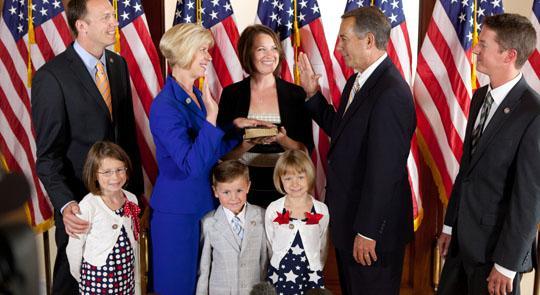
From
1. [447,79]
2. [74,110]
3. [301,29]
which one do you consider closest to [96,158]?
[74,110]

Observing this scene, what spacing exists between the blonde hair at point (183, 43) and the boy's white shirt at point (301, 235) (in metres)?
0.84

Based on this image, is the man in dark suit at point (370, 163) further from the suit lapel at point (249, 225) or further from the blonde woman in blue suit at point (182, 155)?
the blonde woman in blue suit at point (182, 155)

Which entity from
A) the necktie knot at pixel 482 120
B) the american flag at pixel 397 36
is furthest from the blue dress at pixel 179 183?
the american flag at pixel 397 36

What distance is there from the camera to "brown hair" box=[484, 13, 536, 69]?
8.04 ft

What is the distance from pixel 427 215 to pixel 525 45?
1852mm

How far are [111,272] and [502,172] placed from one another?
185 cm

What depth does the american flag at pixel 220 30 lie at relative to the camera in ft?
12.2

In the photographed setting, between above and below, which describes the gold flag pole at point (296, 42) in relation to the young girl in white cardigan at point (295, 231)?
above

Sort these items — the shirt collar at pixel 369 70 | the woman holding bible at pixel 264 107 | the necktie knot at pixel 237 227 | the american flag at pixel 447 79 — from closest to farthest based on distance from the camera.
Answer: the shirt collar at pixel 369 70, the necktie knot at pixel 237 227, the woman holding bible at pixel 264 107, the american flag at pixel 447 79

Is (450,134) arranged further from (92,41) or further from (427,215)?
(92,41)

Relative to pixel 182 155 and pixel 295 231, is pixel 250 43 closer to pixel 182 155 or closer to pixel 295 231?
pixel 182 155

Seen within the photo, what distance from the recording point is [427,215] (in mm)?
4082

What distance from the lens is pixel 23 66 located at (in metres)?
3.73

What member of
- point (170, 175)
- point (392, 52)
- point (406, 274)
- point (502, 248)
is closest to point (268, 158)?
point (170, 175)
